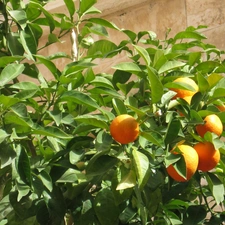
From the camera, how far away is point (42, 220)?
1.04 meters

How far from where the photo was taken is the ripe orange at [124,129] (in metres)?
0.93

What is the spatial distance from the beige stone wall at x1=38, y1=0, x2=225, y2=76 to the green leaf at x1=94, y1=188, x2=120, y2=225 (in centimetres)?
119

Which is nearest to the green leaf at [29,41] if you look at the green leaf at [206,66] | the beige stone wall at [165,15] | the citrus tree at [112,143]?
the citrus tree at [112,143]

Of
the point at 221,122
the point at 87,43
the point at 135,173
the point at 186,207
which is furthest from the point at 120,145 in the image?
the point at 87,43

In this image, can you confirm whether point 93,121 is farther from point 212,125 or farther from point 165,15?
point 165,15

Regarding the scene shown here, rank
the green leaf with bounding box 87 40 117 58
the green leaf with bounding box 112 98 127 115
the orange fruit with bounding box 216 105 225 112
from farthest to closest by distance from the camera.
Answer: the green leaf with bounding box 87 40 117 58 → the orange fruit with bounding box 216 105 225 112 → the green leaf with bounding box 112 98 127 115

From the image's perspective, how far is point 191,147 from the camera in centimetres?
97

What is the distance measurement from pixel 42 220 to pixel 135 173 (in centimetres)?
21

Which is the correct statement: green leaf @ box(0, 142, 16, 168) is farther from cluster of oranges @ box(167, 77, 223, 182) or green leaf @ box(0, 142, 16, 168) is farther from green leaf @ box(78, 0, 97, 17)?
green leaf @ box(78, 0, 97, 17)

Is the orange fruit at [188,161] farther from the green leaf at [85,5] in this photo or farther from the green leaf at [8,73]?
the green leaf at [85,5]

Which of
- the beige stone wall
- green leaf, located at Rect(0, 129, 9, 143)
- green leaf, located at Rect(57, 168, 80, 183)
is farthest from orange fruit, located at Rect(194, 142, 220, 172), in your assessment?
the beige stone wall

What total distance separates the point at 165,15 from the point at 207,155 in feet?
4.51

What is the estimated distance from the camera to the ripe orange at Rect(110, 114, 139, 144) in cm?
93

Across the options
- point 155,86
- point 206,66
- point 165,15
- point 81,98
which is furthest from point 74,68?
point 165,15
